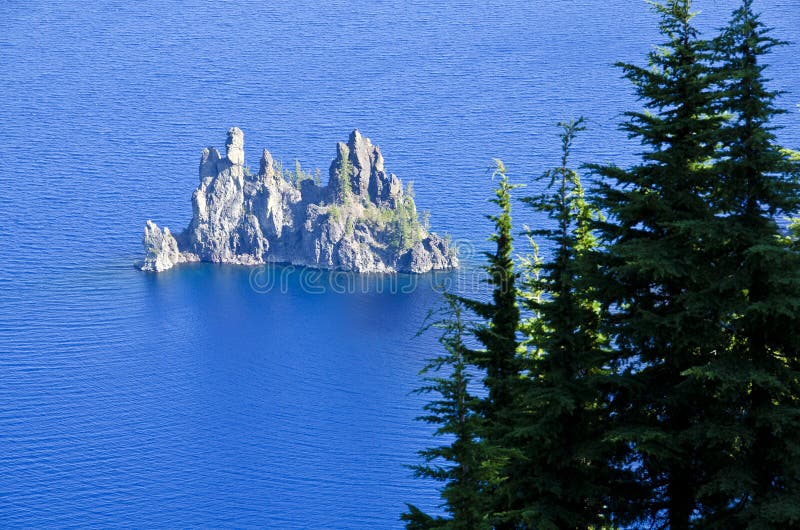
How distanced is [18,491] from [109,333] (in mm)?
45935

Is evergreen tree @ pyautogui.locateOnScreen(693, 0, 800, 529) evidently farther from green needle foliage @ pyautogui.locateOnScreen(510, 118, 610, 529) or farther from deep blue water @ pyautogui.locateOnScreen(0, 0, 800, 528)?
deep blue water @ pyautogui.locateOnScreen(0, 0, 800, 528)

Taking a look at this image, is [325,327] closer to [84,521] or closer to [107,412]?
[107,412]

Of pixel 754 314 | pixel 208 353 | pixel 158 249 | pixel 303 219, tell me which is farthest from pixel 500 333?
pixel 303 219

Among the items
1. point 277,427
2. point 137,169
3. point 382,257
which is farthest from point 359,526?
point 137,169

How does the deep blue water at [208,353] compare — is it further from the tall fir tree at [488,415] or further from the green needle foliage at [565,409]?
the green needle foliage at [565,409]

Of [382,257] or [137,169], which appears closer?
[382,257]

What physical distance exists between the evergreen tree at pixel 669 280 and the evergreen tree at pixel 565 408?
0.94 meters

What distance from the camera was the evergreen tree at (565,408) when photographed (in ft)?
86.5

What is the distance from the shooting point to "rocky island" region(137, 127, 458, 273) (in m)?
175

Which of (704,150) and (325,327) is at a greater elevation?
(704,150)

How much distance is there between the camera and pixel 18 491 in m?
102

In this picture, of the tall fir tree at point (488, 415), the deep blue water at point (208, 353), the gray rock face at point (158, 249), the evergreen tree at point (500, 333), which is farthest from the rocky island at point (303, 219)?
the tall fir tree at point (488, 415)

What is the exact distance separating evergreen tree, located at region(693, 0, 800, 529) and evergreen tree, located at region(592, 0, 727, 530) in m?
0.50

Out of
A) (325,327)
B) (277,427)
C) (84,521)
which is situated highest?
(325,327)
